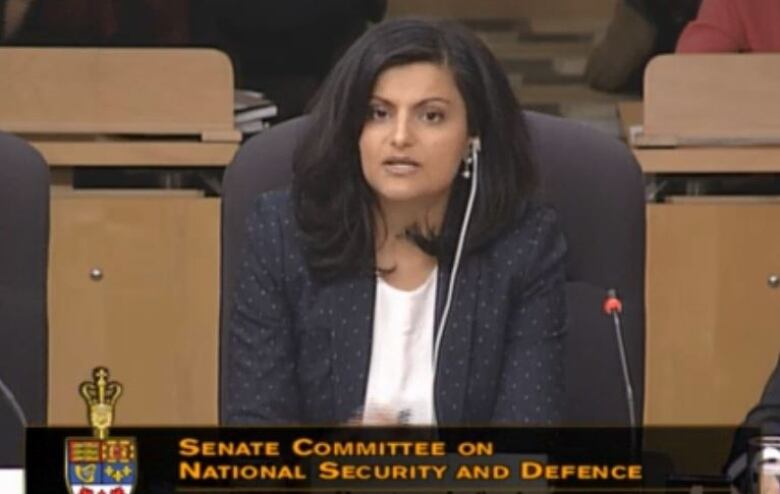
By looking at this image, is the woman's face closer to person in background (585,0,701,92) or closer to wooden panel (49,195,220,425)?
wooden panel (49,195,220,425)

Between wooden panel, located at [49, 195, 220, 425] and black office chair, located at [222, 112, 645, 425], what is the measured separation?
70cm

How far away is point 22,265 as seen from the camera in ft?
8.32

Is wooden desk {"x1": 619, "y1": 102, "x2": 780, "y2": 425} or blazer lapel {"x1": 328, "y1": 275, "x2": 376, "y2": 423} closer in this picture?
blazer lapel {"x1": 328, "y1": 275, "x2": 376, "y2": 423}

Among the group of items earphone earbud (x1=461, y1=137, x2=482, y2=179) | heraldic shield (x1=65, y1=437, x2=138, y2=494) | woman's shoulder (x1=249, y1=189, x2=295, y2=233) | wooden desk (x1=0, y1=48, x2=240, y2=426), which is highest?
wooden desk (x1=0, y1=48, x2=240, y2=426)

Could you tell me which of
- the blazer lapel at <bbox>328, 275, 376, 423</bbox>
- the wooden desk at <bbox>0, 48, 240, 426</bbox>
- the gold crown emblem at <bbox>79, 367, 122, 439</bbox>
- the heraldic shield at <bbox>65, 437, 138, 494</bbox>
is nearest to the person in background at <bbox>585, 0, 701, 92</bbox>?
the wooden desk at <bbox>0, 48, 240, 426</bbox>

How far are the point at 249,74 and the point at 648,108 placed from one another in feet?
2.21

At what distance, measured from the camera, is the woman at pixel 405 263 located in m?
2.38

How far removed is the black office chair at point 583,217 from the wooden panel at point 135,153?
0.68 metres

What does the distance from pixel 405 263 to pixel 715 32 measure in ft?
3.55

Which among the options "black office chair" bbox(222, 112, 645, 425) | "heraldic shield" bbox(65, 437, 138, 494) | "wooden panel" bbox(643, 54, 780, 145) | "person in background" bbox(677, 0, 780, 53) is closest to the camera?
"heraldic shield" bbox(65, 437, 138, 494)

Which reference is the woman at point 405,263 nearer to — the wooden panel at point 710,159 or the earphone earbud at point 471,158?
the earphone earbud at point 471,158

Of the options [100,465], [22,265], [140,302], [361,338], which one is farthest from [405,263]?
[140,302]

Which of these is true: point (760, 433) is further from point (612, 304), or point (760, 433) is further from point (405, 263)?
point (405, 263)

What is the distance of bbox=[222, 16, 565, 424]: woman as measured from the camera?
7.80ft
